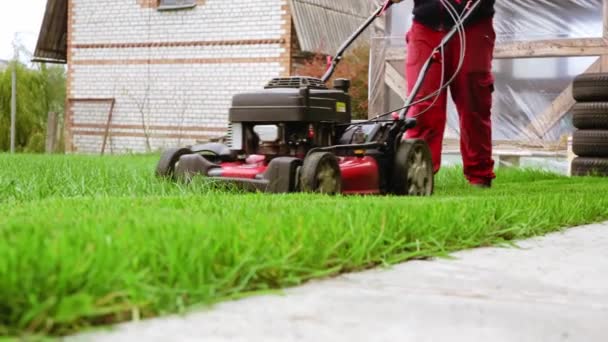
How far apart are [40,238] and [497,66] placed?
13.5 meters

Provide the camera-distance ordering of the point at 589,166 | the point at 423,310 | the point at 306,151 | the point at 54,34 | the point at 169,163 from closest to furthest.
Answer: the point at 423,310 → the point at 306,151 → the point at 169,163 → the point at 589,166 → the point at 54,34

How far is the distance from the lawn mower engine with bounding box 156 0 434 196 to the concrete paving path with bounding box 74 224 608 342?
256cm

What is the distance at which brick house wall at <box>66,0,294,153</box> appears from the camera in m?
18.7

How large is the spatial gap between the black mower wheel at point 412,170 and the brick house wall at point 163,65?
38.4 ft

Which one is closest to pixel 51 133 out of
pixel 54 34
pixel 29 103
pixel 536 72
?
pixel 54 34

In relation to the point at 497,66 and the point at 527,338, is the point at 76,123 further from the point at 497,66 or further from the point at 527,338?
the point at 527,338

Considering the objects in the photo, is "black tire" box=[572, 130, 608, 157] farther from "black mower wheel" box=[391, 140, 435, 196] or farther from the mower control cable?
"black mower wheel" box=[391, 140, 435, 196]

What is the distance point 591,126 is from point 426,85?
4.33 meters

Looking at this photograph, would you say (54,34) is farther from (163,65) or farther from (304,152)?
(304,152)

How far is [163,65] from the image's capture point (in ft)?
66.0

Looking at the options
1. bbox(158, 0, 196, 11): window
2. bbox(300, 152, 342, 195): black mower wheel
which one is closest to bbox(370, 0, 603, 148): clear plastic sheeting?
bbox(158, 0, 196, 11): window

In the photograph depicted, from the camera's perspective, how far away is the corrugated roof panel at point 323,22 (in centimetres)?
1809

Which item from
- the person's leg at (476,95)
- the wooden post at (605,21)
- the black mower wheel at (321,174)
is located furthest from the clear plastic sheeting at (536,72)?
the black mower wheel at (321,174)

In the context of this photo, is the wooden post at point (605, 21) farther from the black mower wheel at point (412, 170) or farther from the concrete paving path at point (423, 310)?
the concrete paving path at point (423, 310)
